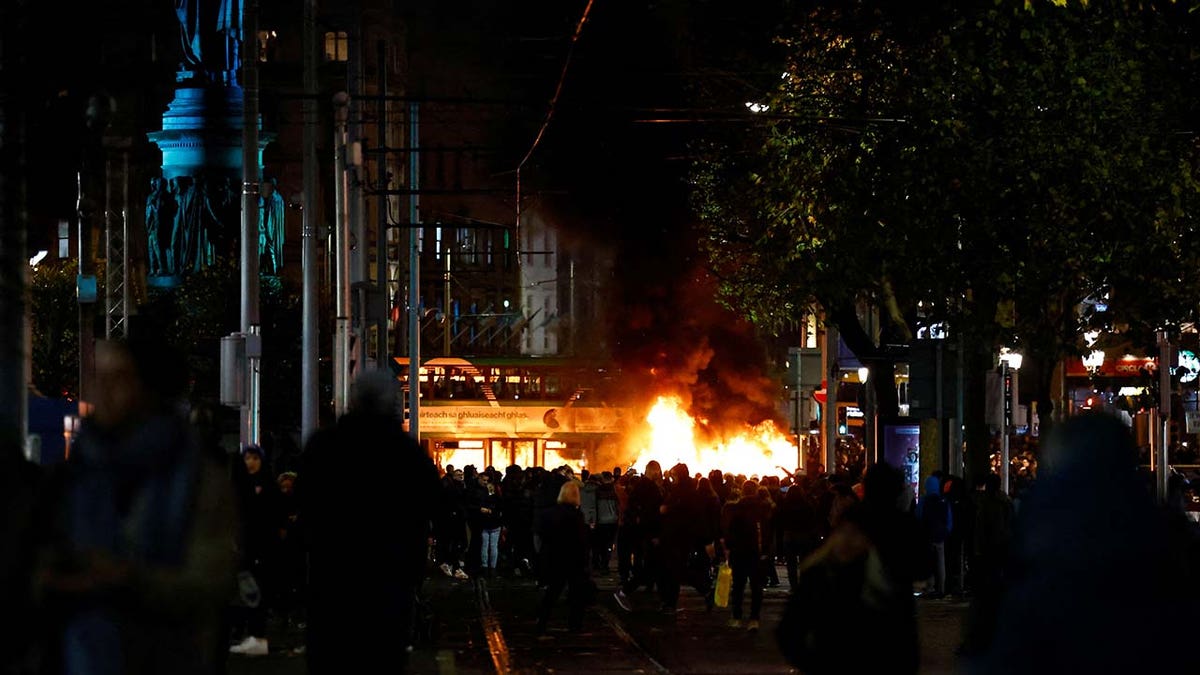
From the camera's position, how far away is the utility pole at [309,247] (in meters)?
26.0

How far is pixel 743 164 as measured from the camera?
37.7 metres

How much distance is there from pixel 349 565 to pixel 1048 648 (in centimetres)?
492

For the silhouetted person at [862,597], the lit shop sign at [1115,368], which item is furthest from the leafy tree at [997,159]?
the lit shop sign at [1115,368]

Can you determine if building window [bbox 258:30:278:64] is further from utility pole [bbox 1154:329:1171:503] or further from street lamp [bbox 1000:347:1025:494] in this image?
utility pole [bbox 1154:329:1171:503]

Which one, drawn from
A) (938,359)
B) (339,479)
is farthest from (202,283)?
(339,479)

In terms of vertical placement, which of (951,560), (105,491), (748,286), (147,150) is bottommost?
(951,560)

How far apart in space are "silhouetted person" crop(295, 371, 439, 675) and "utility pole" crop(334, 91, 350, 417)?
14.6 metres

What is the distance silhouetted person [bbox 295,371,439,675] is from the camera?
8695 millimetres

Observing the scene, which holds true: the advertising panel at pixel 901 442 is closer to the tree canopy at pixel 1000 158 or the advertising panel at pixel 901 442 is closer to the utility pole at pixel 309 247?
the tree canopy at pixel 1000 158

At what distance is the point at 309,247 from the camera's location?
26750mm

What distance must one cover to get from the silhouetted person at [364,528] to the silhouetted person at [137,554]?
3.11m

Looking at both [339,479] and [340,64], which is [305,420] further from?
Result: [340,64]

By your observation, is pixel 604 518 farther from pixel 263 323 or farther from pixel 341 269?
pixel 263 323

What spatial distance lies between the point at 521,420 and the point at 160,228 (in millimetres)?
30704
